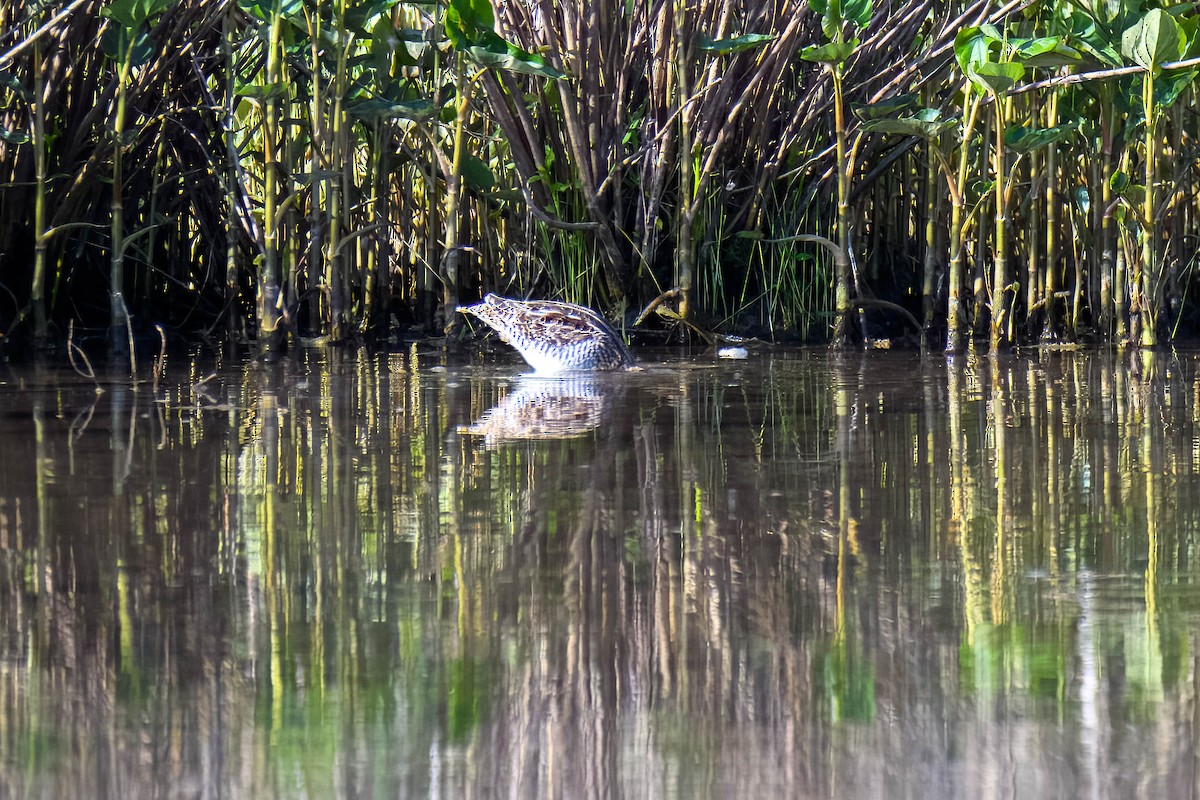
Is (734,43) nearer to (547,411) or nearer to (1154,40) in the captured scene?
(1154,40)

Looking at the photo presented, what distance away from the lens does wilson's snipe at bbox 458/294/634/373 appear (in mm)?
7043

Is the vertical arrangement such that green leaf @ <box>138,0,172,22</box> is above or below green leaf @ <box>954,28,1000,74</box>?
above

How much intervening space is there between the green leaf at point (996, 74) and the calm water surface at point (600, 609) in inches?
104

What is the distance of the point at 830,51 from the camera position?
756 cm

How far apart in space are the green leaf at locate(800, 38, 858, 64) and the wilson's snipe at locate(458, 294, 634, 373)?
5.32 feet

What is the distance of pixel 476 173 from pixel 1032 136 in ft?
9.16

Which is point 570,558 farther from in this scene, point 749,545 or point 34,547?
point 34,547

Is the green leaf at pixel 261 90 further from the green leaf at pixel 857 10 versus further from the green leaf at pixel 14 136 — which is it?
the green leaf at pixel 857 10

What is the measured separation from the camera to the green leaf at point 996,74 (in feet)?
24.2

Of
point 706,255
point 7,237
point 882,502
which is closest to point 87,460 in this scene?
point 882,502

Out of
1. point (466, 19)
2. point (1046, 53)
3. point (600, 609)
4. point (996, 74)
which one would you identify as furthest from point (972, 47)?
point (600, 609)

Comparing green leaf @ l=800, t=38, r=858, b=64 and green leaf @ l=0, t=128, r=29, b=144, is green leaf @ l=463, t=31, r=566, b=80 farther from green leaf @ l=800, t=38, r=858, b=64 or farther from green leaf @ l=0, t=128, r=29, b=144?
green leaf @ l=0, t=128, r=29, b=144

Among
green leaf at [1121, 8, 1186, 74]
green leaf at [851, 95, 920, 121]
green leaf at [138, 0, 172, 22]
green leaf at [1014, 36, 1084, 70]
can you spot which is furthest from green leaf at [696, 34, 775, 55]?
green leaf at [138, 0, 172, 22]

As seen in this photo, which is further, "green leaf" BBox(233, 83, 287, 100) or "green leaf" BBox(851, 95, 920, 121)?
"green leaf" BBox(851, 95, 920, 121)
